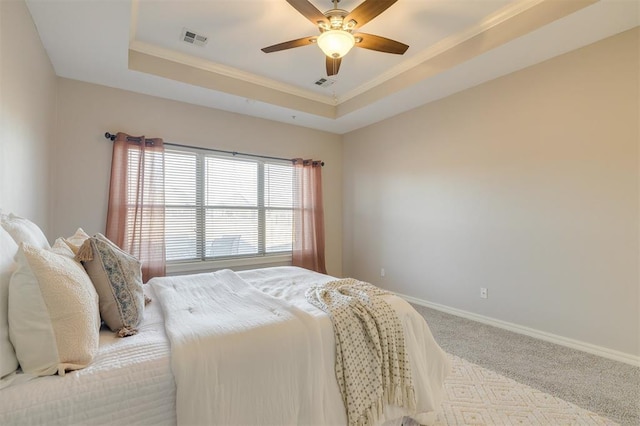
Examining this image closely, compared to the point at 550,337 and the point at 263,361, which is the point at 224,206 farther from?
the point at 550,337

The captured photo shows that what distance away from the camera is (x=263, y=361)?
48.4 inches

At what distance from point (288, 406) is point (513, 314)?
2814 millimetres

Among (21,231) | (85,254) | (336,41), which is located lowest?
(85,254)

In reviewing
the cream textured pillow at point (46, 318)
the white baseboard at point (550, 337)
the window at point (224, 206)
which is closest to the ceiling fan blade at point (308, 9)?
the cream textured pillow at point (46, 318)

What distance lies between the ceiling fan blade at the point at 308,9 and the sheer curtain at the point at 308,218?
8.43 feet

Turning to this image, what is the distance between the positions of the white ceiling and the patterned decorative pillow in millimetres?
1821

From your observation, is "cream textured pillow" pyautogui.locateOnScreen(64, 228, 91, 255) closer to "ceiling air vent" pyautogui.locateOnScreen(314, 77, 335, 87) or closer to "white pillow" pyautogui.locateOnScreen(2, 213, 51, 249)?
"white pillow" pyautogui.locateOnScreen(2, 213, 51, 249)

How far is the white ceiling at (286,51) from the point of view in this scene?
7.56ft

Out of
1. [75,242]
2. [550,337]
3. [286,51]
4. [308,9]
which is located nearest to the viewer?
[75,242]

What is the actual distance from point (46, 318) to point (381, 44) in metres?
2.62

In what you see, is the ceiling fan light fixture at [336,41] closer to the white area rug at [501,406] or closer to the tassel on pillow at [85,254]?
the tassel on pillow at [85,254]

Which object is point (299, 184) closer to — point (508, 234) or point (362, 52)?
point (362, 52)

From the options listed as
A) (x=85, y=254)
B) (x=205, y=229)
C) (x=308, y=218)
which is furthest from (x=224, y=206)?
(x=85, y=254)

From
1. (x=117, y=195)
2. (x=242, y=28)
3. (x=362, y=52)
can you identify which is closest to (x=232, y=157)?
(x=117, y=195)
